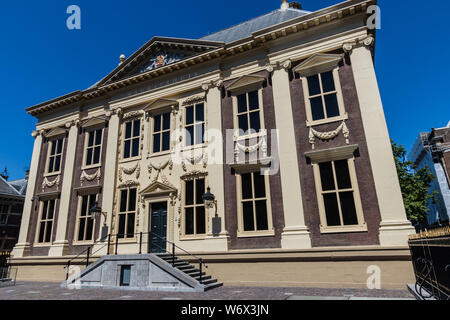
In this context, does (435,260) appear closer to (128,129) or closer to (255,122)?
(255,122)

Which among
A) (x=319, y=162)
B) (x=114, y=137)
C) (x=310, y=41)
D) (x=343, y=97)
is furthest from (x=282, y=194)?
(x=114, y=137)

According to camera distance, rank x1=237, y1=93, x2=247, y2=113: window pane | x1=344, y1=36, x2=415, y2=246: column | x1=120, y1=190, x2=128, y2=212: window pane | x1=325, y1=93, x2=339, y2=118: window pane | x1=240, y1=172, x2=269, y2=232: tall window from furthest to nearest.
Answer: x1=120, y1=190, x2=128, y2=212: window pane < x1=237, y1=93, x2=247, y2=113: window pane < x1=240, y1=172, x2=269, y2=232: tall window < x1=325, y1=93, x2=339, y2=118: window pane < x1=344, y1=36, x2=415, y2=246: column

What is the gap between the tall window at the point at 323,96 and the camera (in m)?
12.2

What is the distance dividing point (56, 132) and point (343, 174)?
1819 cm

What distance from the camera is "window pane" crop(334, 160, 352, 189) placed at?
11164mm

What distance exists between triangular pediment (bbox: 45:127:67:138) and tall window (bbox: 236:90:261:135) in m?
12.3

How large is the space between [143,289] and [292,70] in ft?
38.1

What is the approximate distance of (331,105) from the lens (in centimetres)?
1224

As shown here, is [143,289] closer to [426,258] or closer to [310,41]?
[426,258]

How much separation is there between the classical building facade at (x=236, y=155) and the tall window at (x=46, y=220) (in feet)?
0.29

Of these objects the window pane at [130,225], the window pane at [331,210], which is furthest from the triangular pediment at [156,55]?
the window pane at [331,210]

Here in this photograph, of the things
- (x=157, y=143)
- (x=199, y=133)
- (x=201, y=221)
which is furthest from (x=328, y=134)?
(x=157, y=143)

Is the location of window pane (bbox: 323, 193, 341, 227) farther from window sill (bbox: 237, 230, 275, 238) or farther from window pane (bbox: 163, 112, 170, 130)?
window pane (bbox: 163, 112, 170, 130)

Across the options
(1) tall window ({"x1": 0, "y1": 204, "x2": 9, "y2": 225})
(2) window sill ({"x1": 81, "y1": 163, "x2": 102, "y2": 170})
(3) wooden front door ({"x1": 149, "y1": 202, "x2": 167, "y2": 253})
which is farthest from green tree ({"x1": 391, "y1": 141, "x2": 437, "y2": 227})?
(1) tall window ({"x1": 0, "y1": 204, "x2": 9, "y2": 225})
